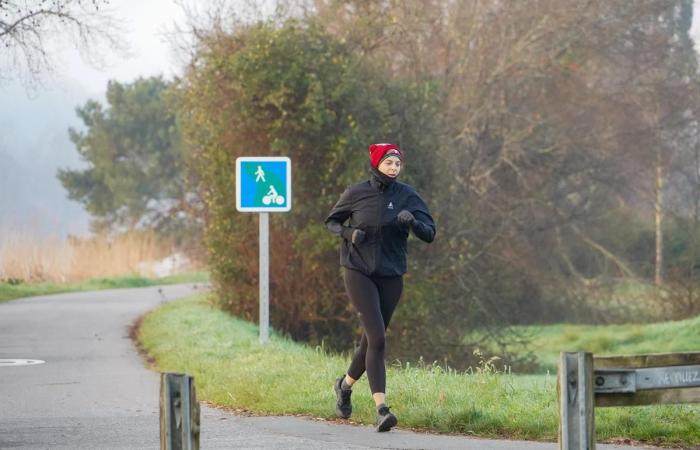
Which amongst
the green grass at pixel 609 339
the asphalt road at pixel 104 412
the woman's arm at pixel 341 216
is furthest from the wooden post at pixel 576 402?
the green grass at pixel 609 339

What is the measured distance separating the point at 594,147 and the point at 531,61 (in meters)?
3.90

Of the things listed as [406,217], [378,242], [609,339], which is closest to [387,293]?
[378,242]

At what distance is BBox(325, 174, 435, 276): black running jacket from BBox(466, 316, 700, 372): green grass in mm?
14219

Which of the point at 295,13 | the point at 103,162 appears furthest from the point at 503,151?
the point at 103,162

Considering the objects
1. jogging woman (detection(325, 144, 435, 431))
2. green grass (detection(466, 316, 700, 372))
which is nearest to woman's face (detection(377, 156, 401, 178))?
jogging woman (detection(325, 144, 435, 431))

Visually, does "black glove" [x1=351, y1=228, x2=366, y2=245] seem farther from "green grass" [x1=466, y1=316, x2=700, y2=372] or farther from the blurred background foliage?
"green grass" [x1=466, y1=316, x2=700, y2=372]

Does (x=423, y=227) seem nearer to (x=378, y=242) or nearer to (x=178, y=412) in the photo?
(x=378, y=242)

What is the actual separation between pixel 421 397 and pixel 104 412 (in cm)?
267

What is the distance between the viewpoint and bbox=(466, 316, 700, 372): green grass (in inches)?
1100

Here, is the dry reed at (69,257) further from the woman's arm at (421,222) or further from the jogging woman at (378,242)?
the woman's arm at (421,222)

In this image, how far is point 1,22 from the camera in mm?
→ 24250

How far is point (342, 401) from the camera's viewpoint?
11.1 m

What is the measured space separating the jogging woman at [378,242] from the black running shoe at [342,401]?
0.38 meters

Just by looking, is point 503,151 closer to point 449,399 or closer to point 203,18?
point 203,18
